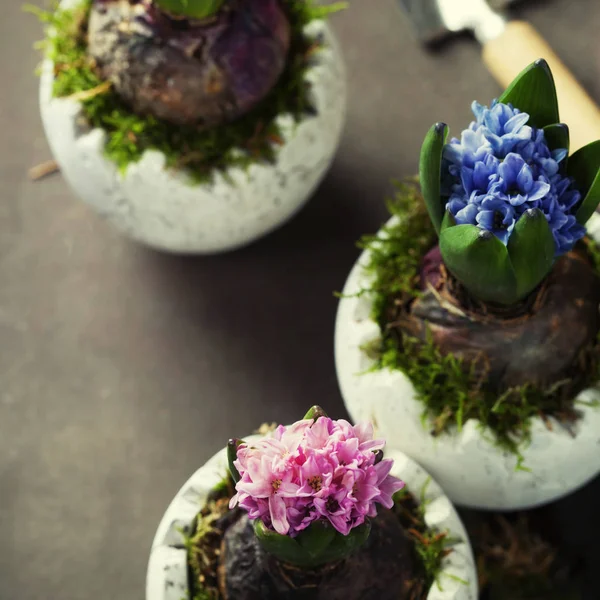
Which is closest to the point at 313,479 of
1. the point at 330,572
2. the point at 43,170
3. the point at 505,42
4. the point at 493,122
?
the point at 330,572

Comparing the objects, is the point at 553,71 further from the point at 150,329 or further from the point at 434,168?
the point at 150,329

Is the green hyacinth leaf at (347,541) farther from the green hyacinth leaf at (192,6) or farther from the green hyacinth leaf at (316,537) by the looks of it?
the green hyacinth leaf at (192,6)

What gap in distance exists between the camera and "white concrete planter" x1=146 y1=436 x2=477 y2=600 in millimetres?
685

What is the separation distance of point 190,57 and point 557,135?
31cm

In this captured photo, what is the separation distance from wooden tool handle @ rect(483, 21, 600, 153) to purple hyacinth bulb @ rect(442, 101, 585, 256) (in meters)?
0.19

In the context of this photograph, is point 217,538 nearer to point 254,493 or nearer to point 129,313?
point 254,493

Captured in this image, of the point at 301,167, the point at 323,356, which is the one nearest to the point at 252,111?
the point at 301,167

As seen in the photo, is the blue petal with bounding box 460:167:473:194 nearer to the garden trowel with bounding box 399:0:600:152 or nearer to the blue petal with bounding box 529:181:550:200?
the blue petal with bounding box 529:181:550:200

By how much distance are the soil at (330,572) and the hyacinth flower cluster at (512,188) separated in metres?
0.19

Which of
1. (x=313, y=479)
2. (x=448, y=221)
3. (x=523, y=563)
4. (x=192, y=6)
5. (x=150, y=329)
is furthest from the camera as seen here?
(x=150, y=329)

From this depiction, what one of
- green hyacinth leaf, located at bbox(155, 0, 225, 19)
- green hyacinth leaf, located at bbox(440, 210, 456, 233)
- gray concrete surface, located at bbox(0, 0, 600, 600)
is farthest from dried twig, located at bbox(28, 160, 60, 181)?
green hyacinth leaf, located at bbox(440, 210, 456, 233)

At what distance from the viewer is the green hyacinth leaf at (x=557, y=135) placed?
2.04ft

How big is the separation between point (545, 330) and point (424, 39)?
1.65 ft

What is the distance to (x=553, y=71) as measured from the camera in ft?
2.75
